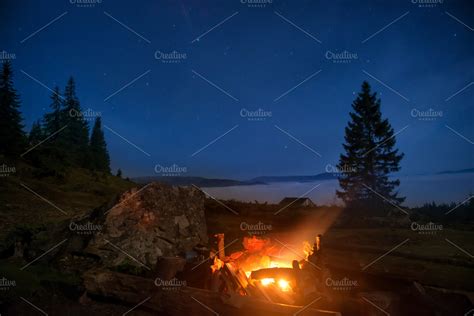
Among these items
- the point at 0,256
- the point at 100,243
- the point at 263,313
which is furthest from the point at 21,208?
the point at 263,313

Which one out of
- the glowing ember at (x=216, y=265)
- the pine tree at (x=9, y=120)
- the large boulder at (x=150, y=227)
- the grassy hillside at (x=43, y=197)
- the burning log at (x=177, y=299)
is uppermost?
the pine tree at (x=9, y=120)

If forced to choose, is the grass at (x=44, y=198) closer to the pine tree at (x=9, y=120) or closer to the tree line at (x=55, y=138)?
the tree line at (x=55, y=138)

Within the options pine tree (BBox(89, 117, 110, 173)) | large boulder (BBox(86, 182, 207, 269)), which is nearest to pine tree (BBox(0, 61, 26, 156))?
pine tree (BBox(89, 117, 110, 173))

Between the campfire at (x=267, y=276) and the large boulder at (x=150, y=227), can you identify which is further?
the large boulder at (x=150, y=227)

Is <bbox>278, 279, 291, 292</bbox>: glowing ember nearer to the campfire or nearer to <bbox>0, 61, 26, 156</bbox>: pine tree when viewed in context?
the campfire

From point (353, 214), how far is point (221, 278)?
536 centimetres

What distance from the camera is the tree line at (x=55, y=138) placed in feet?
81.2

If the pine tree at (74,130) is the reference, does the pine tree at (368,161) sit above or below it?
below

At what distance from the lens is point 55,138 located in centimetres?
4419

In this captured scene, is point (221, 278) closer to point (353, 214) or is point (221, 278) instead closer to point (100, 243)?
point (100, 243)

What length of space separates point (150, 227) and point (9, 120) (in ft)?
101

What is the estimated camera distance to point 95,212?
993 cm

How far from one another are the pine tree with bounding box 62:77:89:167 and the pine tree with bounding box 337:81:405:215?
3511cm

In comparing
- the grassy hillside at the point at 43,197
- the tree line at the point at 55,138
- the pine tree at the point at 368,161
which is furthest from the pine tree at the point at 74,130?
the pine tree at the point at 368,161
